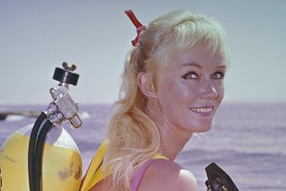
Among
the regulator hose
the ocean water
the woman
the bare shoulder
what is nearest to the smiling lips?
the woman

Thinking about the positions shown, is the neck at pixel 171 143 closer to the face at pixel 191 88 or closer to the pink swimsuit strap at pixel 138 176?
the face at pixel 191 88

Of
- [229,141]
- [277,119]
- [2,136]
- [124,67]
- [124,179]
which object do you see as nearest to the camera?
[124,179]

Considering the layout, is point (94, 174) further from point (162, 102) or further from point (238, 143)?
point (238, 143)

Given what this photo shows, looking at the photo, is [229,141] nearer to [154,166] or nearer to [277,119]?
[277,119]

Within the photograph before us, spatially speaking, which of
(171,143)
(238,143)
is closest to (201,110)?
(171,143)

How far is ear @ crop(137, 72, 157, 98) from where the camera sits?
1175 mm

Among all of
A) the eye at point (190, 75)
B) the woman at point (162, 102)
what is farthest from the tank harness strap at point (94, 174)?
the eye at point (190, 75)

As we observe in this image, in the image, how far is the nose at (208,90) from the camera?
1102mm

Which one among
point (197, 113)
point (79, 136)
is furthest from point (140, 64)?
point (79, 136)

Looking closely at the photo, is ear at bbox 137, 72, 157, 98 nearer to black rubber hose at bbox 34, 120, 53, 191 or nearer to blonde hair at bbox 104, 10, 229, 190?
blonde hair at bbox 104, 10, 229, 190

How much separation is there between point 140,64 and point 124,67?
0.05 metres

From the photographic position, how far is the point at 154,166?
1.02 meters

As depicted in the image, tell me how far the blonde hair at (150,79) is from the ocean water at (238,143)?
2.53 metres

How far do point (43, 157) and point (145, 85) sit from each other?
0.29 metres
